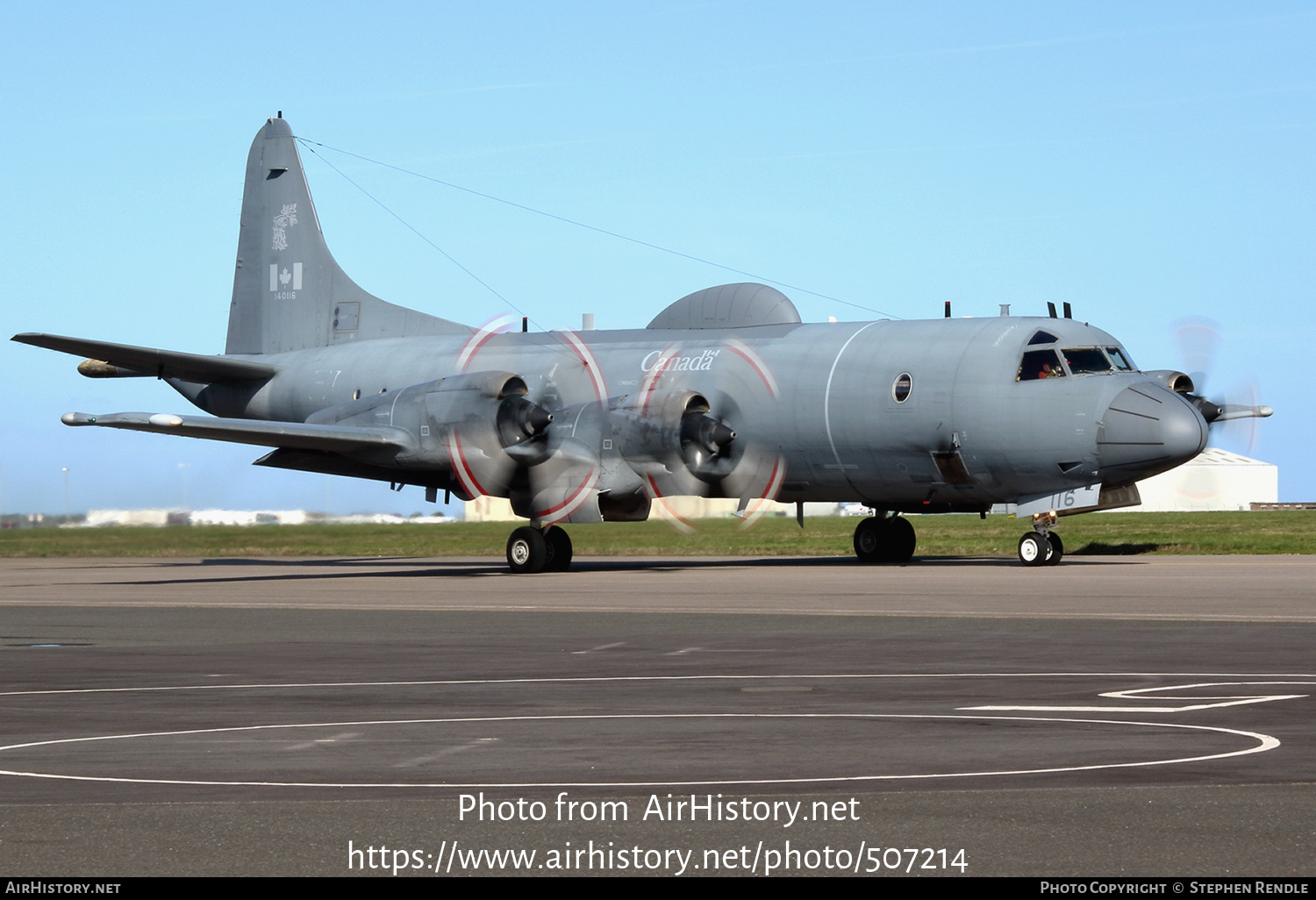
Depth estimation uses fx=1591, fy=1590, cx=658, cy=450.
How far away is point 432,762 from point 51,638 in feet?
37.7

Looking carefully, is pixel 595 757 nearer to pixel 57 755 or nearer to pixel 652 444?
pixel 57 755

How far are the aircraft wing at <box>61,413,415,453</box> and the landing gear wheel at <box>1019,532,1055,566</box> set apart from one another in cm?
1319

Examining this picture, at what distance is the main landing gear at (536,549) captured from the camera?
34.3 meters

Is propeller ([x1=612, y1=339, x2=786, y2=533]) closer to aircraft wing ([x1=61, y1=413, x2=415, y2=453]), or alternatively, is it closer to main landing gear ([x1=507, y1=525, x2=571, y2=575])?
main landing gear ([x1=507, y1=525, x2=571, y2=575])

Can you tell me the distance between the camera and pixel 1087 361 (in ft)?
104

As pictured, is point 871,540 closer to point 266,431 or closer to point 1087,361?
point 1087,361

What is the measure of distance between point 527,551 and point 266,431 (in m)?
6.12

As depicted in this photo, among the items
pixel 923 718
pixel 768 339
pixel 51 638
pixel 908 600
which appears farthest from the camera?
pixel 768 339

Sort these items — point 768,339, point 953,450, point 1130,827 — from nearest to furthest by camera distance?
1. point 1130,827
2. point 953,450
3. point 768,339

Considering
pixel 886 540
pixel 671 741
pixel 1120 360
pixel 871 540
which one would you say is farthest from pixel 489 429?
pixel 671 741

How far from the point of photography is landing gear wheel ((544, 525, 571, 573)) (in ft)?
113

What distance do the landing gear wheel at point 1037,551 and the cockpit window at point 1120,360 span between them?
12.6 ft

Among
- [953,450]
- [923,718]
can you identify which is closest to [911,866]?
[923,718]

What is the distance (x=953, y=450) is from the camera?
32.2 m
